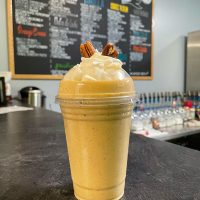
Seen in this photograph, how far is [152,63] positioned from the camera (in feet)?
9.04

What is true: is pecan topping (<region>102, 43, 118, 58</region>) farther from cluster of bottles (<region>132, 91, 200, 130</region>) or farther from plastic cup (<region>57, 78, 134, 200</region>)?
cluster of bottles (<region>132, 91, 200, 130</region>)

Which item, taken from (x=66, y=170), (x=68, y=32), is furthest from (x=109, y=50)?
(x=68, y=32)

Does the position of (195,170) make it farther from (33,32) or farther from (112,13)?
(112,13)

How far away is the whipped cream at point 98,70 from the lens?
0.33 meters

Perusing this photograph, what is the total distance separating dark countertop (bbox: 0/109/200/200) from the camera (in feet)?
1.23

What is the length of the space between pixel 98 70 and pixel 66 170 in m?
0.25

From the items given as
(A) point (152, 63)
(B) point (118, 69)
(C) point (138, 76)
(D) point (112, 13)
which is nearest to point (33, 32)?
(D) point (112, 13)

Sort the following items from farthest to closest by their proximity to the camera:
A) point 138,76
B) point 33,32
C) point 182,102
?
point 182,102 < point 138,76 < point 33,32

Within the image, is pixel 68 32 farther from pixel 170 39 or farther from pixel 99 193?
pixel 99 193

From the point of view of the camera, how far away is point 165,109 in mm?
2746

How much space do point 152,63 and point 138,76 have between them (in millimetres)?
277

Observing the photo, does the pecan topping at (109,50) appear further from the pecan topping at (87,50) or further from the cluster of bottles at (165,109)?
the cluster of bottles at (165,109)

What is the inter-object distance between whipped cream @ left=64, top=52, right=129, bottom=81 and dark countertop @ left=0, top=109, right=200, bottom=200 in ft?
0.63

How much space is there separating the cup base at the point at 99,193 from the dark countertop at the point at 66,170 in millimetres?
12
